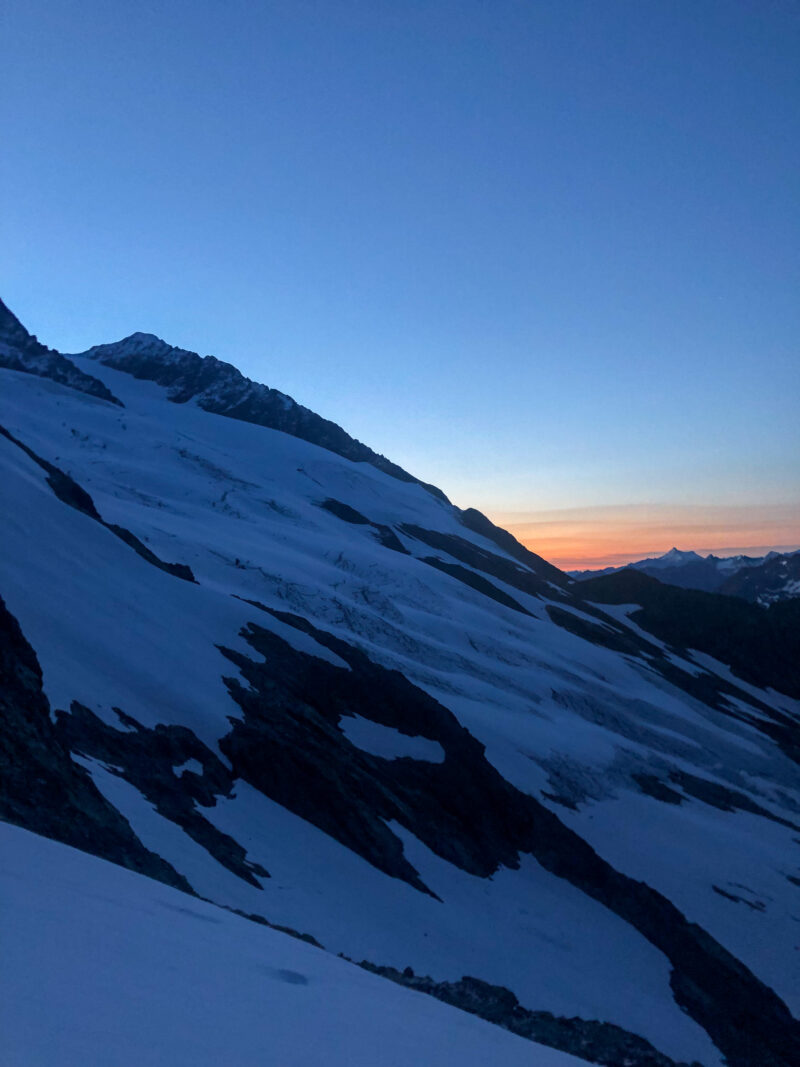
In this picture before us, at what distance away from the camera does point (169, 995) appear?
5285 millimetres

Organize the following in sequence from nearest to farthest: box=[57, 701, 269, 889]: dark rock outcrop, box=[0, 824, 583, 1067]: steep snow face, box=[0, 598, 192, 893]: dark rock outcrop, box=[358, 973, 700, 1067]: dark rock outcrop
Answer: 1. box=[0, 824, 583, 1067]: steep snow face
2. box=[0, 598, 192, 893]: dark rock outcrop
3. box=[358, 973, 700, 1067]: dark rock outcrop
4. box=[57, 701, 269, 889]: dark rock outcrop

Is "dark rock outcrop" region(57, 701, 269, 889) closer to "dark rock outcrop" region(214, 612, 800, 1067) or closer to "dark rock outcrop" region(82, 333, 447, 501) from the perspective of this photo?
"dark rock outcrop" region(214, 612, 800, 1067)

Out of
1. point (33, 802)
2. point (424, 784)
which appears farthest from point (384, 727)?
point (33, 802)

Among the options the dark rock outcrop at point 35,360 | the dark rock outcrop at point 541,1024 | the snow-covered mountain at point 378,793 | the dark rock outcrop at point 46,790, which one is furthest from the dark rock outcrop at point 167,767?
the dark rock outcrop at point 35,360

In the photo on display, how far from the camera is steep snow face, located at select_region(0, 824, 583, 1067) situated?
4480mm

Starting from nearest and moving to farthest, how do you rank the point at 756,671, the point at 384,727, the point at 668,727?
the point at 384,727 → the point at 668,727 → the point at 756,671

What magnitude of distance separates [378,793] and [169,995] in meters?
21.2

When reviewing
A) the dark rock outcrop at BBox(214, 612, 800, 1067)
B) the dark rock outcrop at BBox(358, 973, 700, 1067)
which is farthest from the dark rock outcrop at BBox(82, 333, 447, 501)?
the dark rock outcrop at BBox(358, 973, 700, 1067)

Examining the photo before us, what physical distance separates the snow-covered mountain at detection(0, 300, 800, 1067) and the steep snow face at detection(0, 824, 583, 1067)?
0.07 meters

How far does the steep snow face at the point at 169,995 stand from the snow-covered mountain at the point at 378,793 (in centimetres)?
7

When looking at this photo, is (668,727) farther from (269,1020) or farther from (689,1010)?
(269,1020)

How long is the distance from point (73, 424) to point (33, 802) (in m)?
73.1

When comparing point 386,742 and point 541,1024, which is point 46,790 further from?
point 386,742

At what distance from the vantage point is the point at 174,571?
1388 inches
